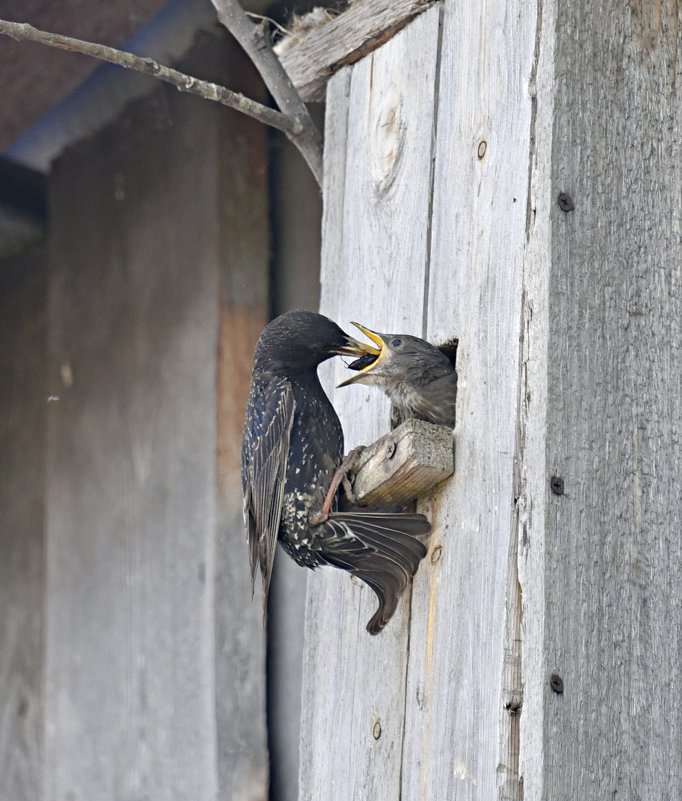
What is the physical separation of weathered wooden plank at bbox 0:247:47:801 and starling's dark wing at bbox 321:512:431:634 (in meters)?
1.97

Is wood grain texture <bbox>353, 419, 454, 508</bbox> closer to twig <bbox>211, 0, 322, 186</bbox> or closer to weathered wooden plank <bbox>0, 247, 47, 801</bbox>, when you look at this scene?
twig <bbox>211, 0, 322, 186</bbox>

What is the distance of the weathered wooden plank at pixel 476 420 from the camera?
246 cm

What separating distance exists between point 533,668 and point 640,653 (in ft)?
0.64

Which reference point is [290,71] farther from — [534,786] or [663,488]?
[534,786]

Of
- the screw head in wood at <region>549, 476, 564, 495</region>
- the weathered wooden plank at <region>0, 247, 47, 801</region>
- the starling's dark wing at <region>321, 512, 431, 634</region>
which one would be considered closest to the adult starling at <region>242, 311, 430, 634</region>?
the starling's dark wing at <region>321, 512, 431, 634</region>

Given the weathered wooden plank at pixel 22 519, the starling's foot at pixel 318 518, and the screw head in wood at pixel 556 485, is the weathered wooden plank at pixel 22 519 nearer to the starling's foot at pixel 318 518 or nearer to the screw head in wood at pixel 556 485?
the starling's foot at pixel 318 518

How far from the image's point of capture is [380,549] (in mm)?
2719

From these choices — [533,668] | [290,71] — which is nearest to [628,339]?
[533,668]

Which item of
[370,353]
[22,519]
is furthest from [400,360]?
[22,519]

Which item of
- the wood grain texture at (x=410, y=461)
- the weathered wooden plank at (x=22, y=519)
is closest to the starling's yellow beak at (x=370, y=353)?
the wood grain texture at (x=410, y=461)

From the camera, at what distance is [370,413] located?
3166 millimetres

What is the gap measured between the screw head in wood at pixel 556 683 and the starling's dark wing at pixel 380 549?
0.45 meters

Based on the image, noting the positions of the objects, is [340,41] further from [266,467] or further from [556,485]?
[556,485]

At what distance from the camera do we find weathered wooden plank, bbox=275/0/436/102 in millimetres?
3193
